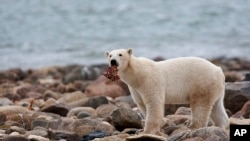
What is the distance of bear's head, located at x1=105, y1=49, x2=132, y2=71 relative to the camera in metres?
7.96

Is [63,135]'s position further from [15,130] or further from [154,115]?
[154,115]

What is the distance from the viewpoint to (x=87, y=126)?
8.61 metres

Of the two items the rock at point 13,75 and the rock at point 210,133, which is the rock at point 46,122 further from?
the rock at point 13,75

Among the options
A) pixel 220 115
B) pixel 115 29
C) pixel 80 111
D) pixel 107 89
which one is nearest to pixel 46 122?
pixel 80 111

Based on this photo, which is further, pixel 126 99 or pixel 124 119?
pixel 126 99

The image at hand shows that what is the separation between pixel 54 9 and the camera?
4197 centimetres

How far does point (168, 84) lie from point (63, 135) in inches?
58.1

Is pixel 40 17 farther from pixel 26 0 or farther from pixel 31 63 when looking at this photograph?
pixel 31 63

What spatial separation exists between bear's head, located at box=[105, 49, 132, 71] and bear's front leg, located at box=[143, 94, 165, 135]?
508mm

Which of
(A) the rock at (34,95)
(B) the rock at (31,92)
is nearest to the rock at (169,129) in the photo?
(A) the rock at (34,95)

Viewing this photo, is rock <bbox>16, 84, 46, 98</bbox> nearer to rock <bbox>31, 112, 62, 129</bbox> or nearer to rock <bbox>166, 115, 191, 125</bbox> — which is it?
rock <bbox>31, 112, 62, 129</bbox>

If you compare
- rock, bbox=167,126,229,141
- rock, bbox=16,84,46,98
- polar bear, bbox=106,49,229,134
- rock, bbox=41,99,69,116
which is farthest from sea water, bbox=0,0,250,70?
rock, bbox=167,126,229,141

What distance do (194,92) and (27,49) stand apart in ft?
63.6

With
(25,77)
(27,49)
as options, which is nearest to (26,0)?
(27,49)
